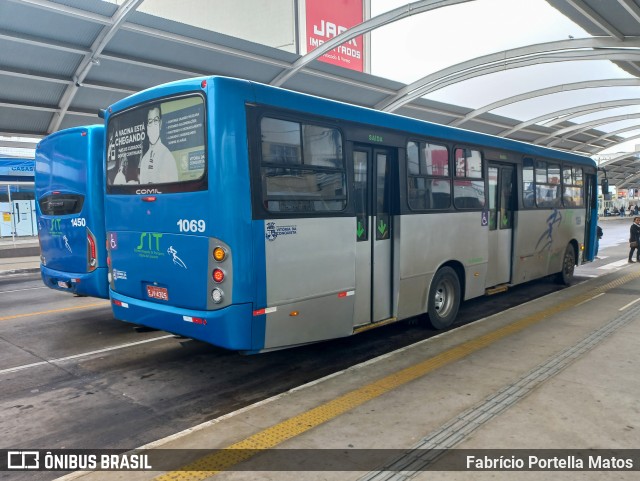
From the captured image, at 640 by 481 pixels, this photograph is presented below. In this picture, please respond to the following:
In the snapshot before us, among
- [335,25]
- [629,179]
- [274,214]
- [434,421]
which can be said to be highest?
[335,25]

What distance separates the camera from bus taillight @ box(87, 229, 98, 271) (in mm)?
7977

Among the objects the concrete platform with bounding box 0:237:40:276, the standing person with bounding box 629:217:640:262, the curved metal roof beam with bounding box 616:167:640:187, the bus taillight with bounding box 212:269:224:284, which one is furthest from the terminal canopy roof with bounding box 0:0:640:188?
the curved metal roof beam with bounding box 616:167:640:187

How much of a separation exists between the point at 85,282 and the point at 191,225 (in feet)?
12.9

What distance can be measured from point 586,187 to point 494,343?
309 inches

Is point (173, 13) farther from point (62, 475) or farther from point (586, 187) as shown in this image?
point (62, 475)

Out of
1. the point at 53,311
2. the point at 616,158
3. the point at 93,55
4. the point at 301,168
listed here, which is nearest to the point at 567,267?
the point at 301,168

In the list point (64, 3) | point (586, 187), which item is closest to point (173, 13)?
point (64, 3)

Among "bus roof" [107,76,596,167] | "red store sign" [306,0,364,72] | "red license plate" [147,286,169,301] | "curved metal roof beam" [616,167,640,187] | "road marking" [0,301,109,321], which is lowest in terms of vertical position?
"road marking" [0,301,109,321]

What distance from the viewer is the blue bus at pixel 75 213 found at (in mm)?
8039

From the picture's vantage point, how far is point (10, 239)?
25734 mm

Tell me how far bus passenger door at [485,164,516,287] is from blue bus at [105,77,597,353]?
3.80ft

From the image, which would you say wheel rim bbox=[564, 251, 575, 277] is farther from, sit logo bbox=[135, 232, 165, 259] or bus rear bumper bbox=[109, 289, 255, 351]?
sit logo bbox=[135, 232, 165, 259]

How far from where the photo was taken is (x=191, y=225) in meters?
5.10

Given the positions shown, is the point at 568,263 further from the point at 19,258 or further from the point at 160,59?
the point at 19,258
